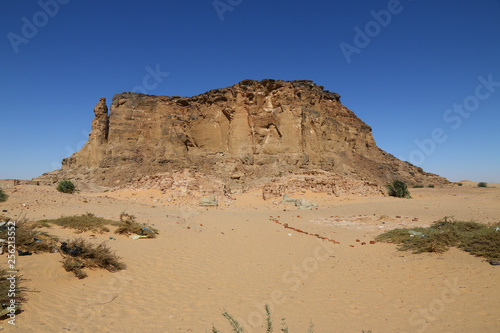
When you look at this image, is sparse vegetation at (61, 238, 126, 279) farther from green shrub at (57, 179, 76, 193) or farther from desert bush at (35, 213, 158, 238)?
green shrub at (57, 179, 76, 193)

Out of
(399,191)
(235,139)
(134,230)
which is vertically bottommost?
(134,230)

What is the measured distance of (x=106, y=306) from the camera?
13.1ft

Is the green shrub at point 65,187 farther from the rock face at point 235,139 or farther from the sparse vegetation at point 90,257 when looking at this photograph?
the sparse vegetation at point 90,257

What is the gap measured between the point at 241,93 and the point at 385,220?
129 ft

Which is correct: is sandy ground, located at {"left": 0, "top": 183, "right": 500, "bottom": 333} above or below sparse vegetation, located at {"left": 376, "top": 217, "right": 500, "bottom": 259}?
below

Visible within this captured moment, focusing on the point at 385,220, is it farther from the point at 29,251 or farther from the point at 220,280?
the point at 29,251

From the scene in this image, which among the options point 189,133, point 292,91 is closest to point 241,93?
point 292,91

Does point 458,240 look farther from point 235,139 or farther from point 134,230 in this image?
point 235,139

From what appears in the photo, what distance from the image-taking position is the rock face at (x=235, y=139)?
42562 millimetres

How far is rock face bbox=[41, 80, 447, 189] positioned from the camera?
42562 mm

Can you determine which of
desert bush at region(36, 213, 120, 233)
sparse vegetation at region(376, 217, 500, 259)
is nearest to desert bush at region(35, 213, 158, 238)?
desert bush at region(36, 213, 120, 233)

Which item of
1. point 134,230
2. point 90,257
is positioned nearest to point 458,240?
point 90,257

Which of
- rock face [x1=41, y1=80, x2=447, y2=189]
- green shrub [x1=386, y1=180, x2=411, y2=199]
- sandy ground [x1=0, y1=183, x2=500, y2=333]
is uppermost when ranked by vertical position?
rock face [x1=41, y1=80, x2=447, y2=189]

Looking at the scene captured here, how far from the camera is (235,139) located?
46.6m
